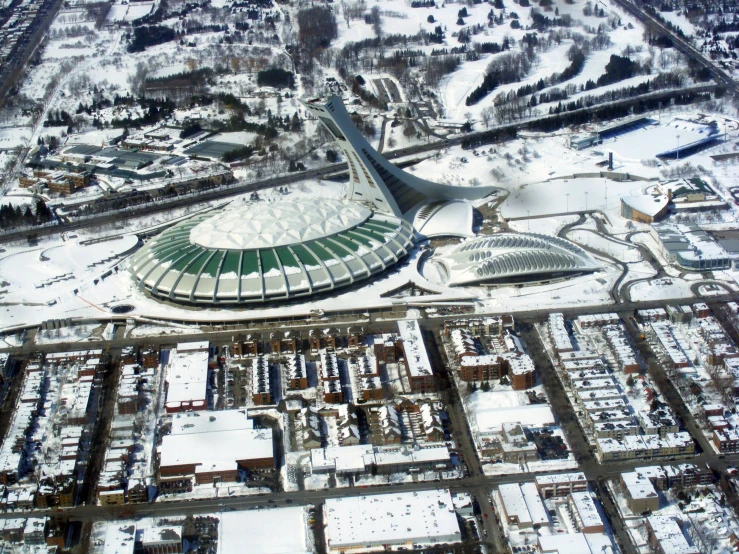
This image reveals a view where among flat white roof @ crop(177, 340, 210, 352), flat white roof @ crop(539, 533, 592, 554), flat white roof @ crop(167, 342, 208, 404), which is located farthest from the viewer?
flat white roof @ crop(177, 340, 210, 352)

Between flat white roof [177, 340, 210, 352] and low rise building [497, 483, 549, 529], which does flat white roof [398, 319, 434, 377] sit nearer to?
low rise building [497, 483, 549, 529]

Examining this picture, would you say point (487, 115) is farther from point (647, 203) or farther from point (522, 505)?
point (522, 505)

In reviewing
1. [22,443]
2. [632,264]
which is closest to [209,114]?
[632,264]

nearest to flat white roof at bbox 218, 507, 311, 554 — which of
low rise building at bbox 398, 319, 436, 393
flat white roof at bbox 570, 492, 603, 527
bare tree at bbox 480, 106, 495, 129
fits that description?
low rise building at bbox 398, 319, 436, 393

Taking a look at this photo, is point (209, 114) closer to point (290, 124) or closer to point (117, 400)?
point (290, 124)

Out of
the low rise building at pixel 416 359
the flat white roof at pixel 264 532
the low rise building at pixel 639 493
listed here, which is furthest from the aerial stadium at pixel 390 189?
the flat white roof at pixel 264 532

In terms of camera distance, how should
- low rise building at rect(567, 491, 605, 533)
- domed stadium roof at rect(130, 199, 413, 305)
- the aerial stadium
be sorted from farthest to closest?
the aerial stadium → domed stadium roof at rect(130, 199, 413, 305) → low rise building at rect(567, 491, 605, 533)

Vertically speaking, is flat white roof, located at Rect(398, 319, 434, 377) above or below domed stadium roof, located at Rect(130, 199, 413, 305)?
below
